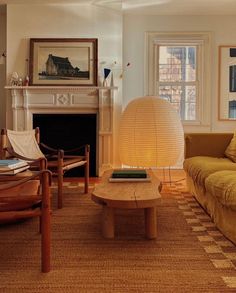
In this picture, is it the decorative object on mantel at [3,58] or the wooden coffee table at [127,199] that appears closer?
the wooden coffee table at [127,199]

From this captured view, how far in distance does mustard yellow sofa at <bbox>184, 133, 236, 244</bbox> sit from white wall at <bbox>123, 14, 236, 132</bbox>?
2.09 metres

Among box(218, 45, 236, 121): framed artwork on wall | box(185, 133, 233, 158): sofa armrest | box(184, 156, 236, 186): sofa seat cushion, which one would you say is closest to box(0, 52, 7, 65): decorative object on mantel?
box(185, 133, 233, 158): sofa armrest

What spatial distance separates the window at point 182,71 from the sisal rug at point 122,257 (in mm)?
3120

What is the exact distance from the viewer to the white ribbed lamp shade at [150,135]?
13.8 ft

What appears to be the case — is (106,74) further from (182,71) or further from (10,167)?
(10,167)

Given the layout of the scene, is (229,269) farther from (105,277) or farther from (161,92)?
(161,92)

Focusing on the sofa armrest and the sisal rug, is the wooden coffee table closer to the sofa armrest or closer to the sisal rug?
the sisal rug

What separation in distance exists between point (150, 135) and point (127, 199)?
1.95m

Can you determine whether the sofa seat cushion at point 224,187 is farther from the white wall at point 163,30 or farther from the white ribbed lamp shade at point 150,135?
the white wall at point 163,30

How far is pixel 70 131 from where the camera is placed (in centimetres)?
560

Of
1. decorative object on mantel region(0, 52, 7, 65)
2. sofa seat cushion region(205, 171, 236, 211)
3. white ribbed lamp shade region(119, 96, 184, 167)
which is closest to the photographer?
sofa seat cushion region(205, 171, 236, 211)

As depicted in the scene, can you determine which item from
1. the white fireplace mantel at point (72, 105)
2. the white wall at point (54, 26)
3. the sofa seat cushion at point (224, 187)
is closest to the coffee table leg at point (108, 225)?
the sofa seat cushion at point (224, 187)

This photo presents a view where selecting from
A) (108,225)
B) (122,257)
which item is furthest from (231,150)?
(122,257)

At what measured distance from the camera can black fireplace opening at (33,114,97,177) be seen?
218 inches
